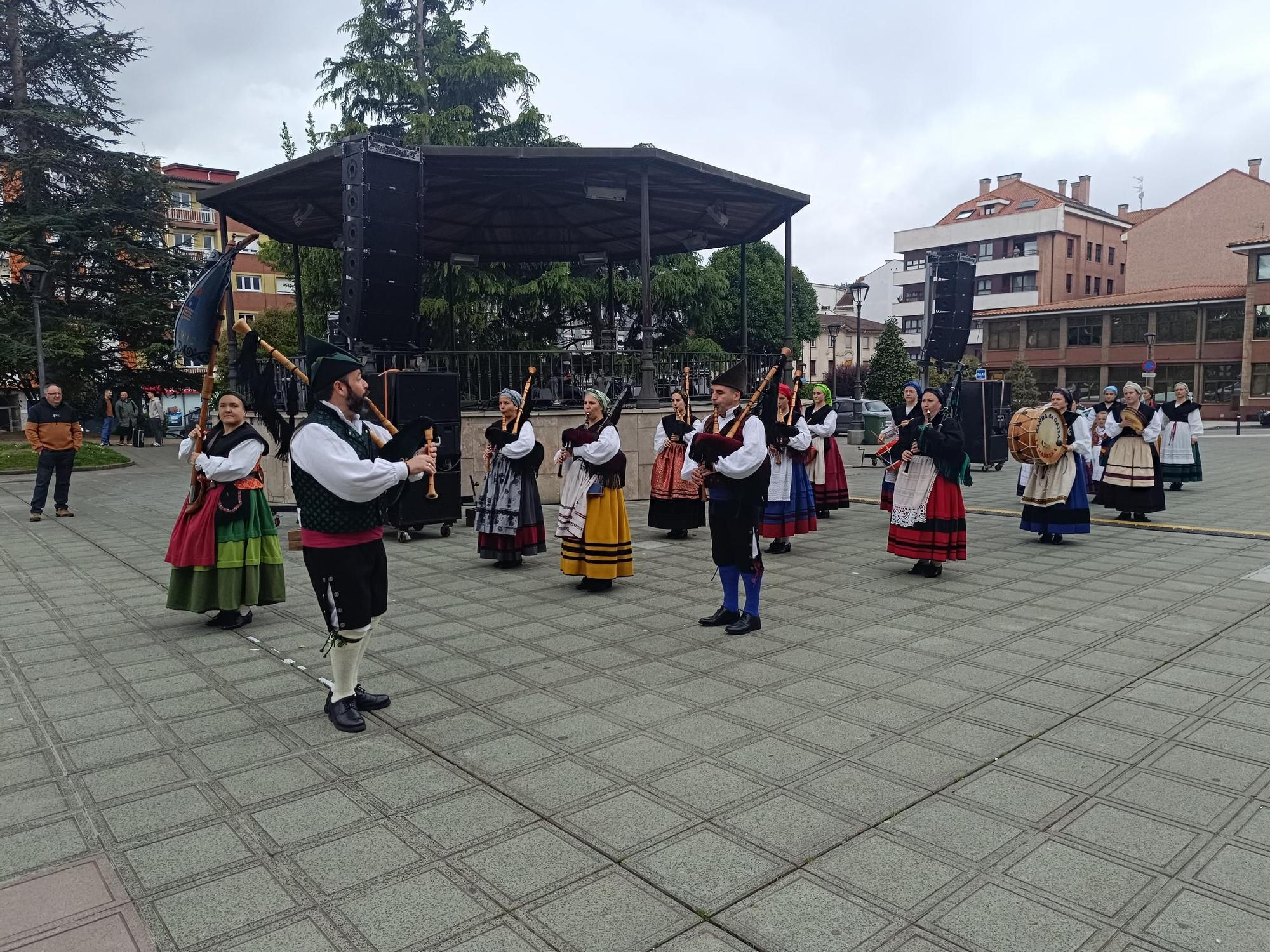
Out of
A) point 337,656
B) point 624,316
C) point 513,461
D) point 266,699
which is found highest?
point 624,316

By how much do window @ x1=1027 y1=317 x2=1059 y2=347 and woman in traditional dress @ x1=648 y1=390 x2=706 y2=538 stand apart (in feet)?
152

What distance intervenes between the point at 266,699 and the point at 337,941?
2.48 metres

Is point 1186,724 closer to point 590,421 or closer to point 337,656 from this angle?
point 337,656

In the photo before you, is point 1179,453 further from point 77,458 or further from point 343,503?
point 77,458

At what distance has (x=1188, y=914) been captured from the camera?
270 centimetres

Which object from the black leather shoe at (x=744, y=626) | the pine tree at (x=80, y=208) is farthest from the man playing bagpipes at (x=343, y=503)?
the pine tree at (x=80, y=208)

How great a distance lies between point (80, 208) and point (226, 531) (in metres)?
25.2

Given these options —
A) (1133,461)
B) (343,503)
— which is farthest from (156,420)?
(1133,461)

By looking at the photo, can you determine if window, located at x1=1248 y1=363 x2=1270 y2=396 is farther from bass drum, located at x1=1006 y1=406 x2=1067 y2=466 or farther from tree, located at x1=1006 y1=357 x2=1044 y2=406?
bass drum, located at x1=1006 y1=406 x2=1067 y2=466

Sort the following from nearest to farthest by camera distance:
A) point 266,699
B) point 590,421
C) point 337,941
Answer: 1. point 337,941
2. point 266,699
3. point 590,421

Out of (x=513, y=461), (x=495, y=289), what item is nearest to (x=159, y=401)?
→ (x=495, y=289)

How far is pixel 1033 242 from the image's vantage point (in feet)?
179

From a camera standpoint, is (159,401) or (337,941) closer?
(337,941)

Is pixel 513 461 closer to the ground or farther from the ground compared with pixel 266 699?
farther from the ground
